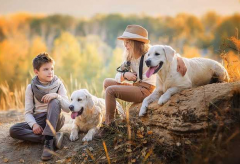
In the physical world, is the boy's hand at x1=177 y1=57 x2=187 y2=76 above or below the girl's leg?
above

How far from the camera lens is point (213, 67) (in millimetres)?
4488

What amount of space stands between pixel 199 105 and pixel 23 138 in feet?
9.56

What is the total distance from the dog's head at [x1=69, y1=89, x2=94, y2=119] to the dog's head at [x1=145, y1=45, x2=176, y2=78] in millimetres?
1271

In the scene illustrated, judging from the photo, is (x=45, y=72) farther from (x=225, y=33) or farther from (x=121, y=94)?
(x=225, y=33)

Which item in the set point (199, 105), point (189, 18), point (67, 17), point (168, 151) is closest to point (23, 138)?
point (168, 151)

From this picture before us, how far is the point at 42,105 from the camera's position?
4492mm

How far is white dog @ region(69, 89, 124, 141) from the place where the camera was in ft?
14.3

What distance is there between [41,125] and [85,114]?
2.52ft

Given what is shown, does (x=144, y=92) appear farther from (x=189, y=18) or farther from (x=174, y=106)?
(x=189, y=18)

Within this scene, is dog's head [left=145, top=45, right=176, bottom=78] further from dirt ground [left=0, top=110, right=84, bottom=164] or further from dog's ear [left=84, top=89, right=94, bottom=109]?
dirt ground [left=0, top=110, right=84, bottom=164]

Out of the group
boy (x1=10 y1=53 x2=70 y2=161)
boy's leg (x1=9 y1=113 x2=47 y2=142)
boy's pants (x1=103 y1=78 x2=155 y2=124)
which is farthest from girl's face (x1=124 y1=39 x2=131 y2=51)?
boy's leg (x1=9 y1=113 x2=47 y2=142)

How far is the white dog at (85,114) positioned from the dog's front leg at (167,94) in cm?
77

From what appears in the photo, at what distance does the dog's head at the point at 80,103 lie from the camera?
169 inches

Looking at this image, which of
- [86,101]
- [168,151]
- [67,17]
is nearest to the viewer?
[168,151]
